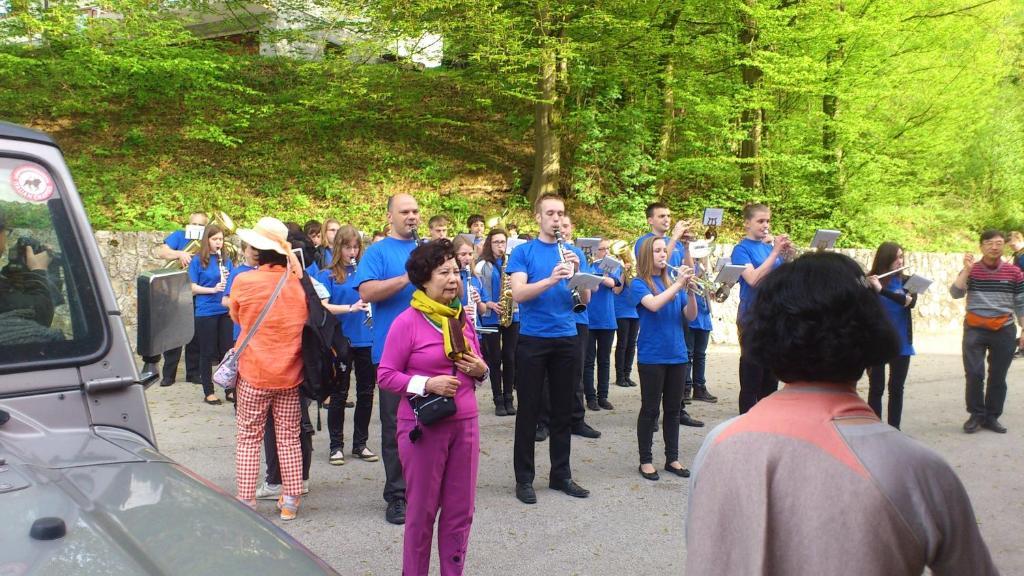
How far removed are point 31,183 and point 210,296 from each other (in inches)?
282

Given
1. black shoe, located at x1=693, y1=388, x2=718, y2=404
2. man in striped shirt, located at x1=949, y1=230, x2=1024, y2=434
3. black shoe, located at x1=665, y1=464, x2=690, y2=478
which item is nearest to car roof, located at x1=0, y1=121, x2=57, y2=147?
black shoe, located at x1=665, y1=464, x2=690, y2=478

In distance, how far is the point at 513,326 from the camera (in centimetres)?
942

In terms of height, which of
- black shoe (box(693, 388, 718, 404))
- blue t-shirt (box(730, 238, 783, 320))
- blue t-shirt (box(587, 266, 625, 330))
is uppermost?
blue t-shirt (box(730, 238, 783, 320))

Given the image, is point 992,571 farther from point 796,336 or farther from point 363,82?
point 363,82

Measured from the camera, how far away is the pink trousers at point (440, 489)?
4098 mm

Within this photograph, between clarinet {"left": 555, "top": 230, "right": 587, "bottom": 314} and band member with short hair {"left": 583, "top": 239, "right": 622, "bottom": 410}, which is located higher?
clarinet {"left": 555, "top": 230, "right": 587, "bottom": 314}

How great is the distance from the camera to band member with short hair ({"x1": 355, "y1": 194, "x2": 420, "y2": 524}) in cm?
541

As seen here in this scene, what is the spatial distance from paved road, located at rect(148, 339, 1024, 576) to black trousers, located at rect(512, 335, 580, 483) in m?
0.39

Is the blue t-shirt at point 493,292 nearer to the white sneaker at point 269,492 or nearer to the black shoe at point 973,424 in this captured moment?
the white sneaker at point 269,492

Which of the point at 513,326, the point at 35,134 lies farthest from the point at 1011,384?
the point at 35,134

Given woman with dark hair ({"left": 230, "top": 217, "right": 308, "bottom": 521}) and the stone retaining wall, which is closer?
woman with dark hair ({"left": 230, "top": 217, "right": 308, "bottom": 521})

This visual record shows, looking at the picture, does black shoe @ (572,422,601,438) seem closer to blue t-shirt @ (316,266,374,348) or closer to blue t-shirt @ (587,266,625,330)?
blue t-shirt @ (587,266,625,330)

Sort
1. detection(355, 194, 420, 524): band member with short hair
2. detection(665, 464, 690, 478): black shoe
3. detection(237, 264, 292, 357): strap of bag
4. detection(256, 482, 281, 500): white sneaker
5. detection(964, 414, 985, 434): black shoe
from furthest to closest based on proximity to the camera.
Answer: detection(964, 414, 985, 434): black shoe
detection(665, 464, 690, 478): black shoe
detection(256, 482, 281, 500): white sneaker
detection(355, 194, 420, 524): band member with short hair
detection(237, 264, 292, 357): strap of bag

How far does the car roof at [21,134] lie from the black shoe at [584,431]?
238 inches
